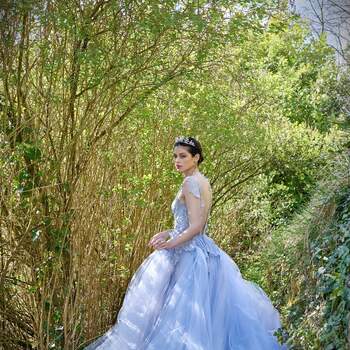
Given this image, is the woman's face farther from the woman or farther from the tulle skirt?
A: the tulle skirt

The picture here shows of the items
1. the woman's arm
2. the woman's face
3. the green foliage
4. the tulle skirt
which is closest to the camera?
the green foliage

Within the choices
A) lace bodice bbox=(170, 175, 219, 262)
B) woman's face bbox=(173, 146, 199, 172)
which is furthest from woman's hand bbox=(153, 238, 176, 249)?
woman's face bbox=(173, 146, 199, 172)

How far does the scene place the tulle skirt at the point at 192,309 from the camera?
3.89 meters

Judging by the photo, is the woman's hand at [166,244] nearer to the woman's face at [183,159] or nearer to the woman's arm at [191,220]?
the woman's arm at [191,220]

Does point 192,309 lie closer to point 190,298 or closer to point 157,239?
point 190,298

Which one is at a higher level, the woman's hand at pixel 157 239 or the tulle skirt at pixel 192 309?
the woman's hand at pixel 157 239

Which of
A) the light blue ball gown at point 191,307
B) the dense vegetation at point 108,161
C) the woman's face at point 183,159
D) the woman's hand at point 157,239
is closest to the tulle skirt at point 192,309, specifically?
the light blue ball gown at point 191,307

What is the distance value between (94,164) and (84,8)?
1.10 meters

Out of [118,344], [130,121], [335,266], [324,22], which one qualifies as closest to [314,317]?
[335,266]

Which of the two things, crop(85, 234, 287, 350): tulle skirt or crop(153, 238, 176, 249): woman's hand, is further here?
crop(153, 238, 176, 249): woman's hand

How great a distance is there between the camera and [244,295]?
4.28 metres

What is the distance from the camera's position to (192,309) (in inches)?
155

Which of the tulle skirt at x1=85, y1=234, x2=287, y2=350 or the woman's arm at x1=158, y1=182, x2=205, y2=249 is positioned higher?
the woman's arm at x1=158, y1=182, x2=205, y2=249

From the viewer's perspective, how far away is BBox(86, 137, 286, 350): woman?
12.8 feet
